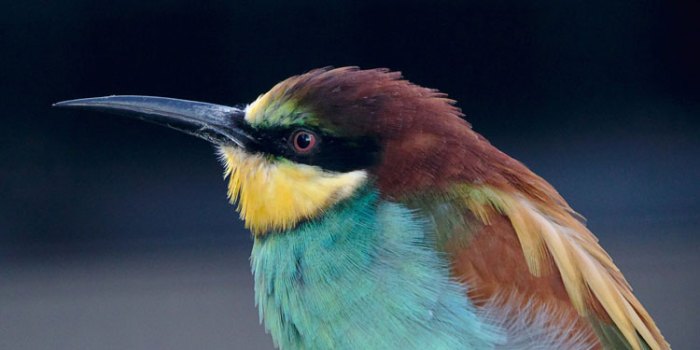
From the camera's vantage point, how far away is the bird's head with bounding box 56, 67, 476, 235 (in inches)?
60.2

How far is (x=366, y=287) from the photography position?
149cm

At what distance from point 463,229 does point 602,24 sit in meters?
1.79

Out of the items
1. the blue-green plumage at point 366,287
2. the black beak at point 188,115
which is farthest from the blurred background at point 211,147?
the blue-green plumage at point 366,287

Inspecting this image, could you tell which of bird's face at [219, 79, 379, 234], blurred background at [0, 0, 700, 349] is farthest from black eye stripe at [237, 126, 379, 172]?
blurred background at [0, 0, 700, 349]

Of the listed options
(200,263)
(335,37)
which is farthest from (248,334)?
(335,37)

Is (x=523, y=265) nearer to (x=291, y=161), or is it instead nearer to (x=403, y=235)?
(x=403, y=235)

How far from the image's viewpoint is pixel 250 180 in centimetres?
161

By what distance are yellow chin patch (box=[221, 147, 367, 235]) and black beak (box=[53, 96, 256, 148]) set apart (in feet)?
0.09

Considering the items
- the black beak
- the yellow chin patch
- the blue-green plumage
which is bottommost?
the blue-green plumage

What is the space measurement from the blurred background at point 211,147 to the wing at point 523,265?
159cm

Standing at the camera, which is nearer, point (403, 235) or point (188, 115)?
point (403, 235)

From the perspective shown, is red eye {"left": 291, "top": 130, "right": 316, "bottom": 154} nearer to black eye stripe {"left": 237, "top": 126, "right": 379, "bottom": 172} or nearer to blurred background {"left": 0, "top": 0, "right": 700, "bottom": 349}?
black eye stripe {"left": 237, "top": 126, "right": 379, "bottom": 172}

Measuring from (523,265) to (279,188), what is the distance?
35 centimetres

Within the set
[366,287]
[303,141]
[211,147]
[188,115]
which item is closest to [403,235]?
[366,287]
